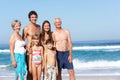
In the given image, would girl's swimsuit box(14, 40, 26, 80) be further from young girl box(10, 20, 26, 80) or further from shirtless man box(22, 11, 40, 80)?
shirtless man box(22, 11, 40, 80)

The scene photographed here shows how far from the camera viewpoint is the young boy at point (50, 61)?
724 cm

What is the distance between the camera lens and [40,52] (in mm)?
7191

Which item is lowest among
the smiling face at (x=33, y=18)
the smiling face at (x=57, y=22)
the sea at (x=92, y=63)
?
the sea at (x=92, y=63)

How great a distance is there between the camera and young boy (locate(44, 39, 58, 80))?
724cm

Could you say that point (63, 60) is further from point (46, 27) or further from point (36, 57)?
point (46, 27)

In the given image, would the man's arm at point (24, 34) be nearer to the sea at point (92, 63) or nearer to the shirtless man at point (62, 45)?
the shirtless man at point (62, 45)

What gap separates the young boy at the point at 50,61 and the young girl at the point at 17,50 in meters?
0.49

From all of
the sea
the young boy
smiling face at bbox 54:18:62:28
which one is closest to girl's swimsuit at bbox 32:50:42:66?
the young boy

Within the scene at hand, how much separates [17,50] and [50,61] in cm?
74

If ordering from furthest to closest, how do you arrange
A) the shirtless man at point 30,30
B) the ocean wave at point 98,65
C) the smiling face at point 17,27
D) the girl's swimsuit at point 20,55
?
the ocean wave at point 98,65, the shirtless man at point 30,30, the girl's swimsuit at point 20,55, the smiling face at point 17,27

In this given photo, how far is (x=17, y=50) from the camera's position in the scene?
7043mm

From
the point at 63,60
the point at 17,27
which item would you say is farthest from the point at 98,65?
the point at 17,27

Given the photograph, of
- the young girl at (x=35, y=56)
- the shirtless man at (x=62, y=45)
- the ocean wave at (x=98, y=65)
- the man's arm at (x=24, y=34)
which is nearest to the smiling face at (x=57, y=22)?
the shirtless man at (x=62, y=45)

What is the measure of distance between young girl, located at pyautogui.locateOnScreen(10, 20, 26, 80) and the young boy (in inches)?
19.1
